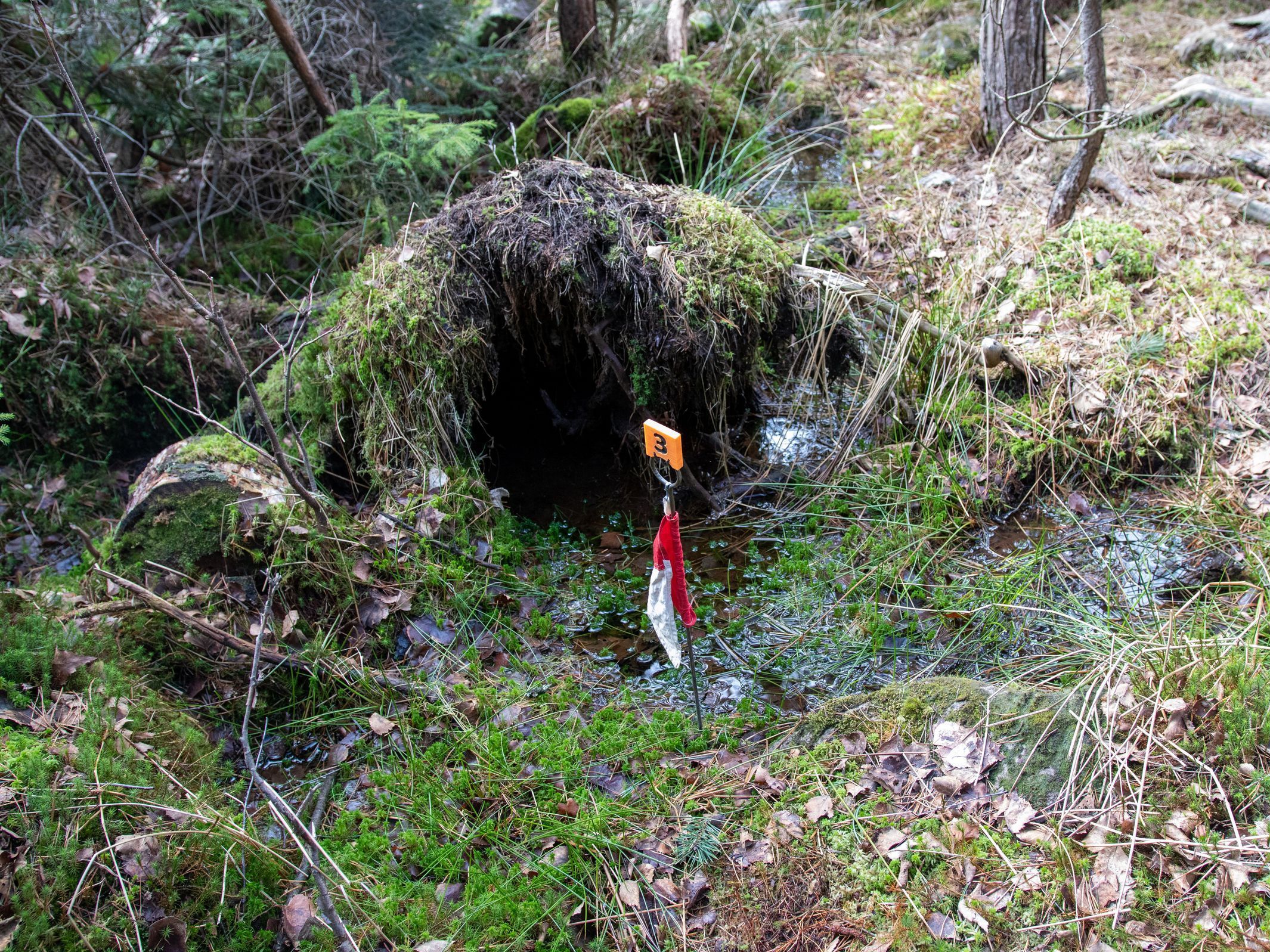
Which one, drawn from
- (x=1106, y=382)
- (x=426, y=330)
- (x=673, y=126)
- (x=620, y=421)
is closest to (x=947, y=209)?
(x=1106, y=382)

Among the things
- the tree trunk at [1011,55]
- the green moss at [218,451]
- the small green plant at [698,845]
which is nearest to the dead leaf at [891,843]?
the small green plant at [698,845]

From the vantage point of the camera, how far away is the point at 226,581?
12.1 ft

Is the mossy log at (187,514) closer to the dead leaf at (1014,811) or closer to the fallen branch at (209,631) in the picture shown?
the fallen branch at (209,631)

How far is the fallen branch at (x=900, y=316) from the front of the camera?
4.67 metres

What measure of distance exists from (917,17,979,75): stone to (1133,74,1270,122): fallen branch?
167 centimetres

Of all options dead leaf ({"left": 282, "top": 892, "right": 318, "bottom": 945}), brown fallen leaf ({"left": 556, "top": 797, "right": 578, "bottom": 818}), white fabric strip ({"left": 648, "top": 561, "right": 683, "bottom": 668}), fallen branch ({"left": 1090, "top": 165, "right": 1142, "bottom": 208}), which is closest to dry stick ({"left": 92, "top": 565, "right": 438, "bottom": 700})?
brown fallen leaf ({"left": 556, "top": 797, "right": 578, "bottom": 818})

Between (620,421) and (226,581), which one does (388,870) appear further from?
(620,421)

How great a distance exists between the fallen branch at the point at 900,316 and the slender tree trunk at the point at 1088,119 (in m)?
1.30

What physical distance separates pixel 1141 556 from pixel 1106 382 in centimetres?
109

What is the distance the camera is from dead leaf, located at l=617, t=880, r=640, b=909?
8.70 ft

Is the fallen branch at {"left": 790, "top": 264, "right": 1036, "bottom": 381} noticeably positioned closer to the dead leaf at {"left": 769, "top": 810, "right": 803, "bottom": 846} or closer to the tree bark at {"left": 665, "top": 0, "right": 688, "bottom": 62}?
the dead leaf at {"left": 769, "top": 810, "right": 803, "bottom": 846}

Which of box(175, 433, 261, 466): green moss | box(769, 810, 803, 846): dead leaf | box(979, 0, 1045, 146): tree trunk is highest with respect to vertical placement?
box(979, 0, 1045, 146): tree trunk

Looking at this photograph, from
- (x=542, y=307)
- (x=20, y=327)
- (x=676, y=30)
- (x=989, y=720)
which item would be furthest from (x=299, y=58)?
(x=989, y=720)

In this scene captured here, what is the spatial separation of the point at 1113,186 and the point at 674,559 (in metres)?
4.89
